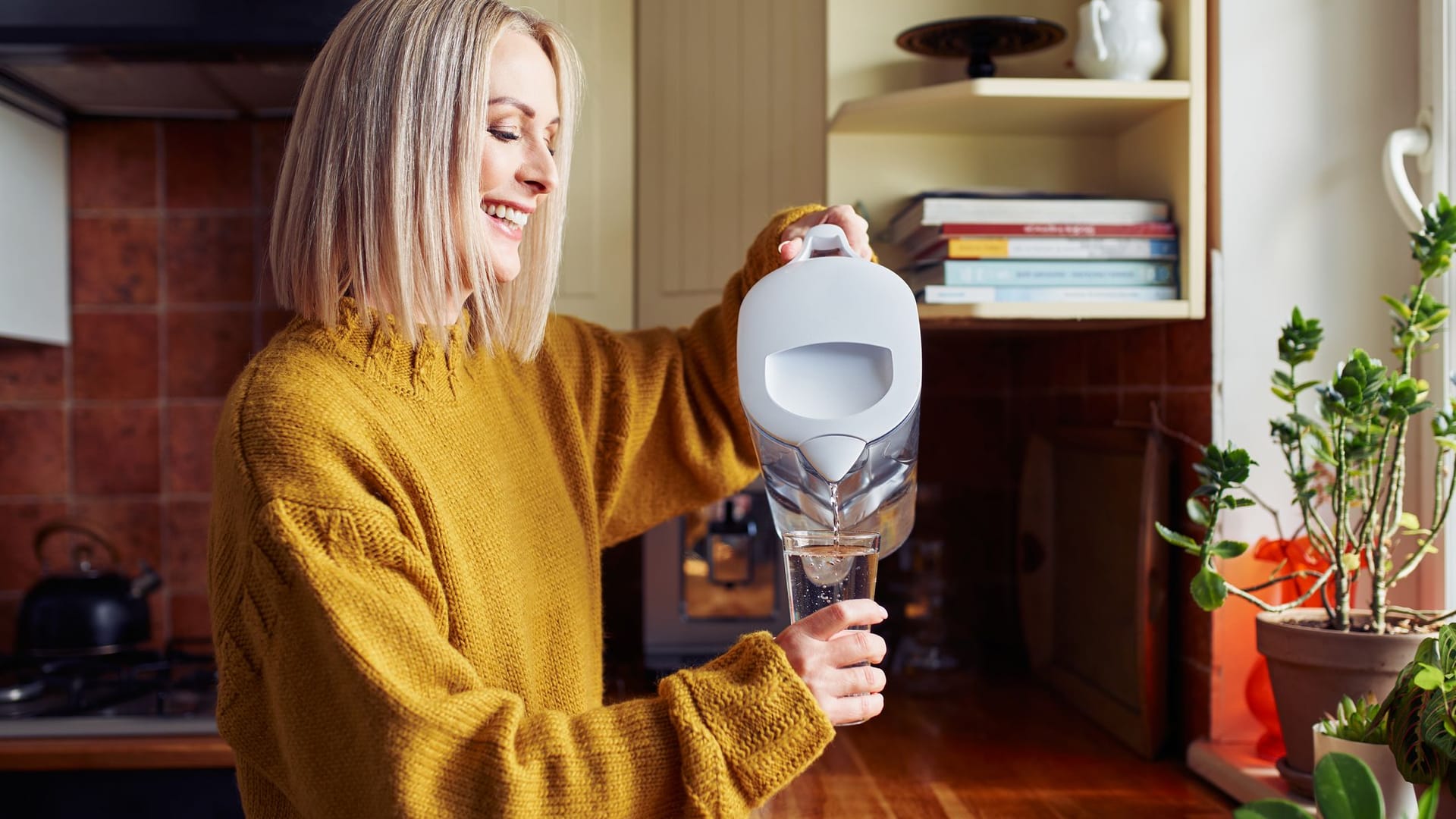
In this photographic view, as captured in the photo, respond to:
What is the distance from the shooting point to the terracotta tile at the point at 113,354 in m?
1.94

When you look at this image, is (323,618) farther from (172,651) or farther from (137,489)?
(137,489)

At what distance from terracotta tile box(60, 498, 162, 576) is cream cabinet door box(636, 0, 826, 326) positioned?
94 cm

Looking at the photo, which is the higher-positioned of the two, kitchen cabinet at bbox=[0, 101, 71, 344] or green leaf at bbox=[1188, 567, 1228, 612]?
kitchen cabinet at bbox=[0, 101, 71, 344]

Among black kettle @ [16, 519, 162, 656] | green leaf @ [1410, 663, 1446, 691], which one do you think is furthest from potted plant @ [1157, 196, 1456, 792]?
black kettle @ [16, 519, 162, 656]

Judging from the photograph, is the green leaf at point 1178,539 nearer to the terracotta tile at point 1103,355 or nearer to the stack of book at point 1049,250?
the stack of book at point 1049,250

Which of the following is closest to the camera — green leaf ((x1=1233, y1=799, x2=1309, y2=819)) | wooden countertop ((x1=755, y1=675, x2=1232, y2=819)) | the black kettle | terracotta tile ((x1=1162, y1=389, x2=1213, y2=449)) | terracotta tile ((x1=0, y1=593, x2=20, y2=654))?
green leaf ((x1=1233, y1=799, x2=1309, y2=819))

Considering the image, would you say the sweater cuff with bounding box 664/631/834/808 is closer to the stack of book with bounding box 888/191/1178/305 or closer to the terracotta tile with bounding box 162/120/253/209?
the stack of book with bounding box 888/191/1178/305

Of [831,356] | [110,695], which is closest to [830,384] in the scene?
[831,356]

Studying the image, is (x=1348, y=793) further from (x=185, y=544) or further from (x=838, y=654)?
(x=185, y=544)

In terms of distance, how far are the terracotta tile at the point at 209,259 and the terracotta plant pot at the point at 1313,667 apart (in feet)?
5.32

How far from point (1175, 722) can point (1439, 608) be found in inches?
12.4

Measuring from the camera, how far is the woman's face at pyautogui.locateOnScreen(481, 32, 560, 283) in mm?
895

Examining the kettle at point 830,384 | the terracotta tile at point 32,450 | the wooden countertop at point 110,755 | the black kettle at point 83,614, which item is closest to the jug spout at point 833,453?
the kettle at point 830,384

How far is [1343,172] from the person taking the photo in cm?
130
